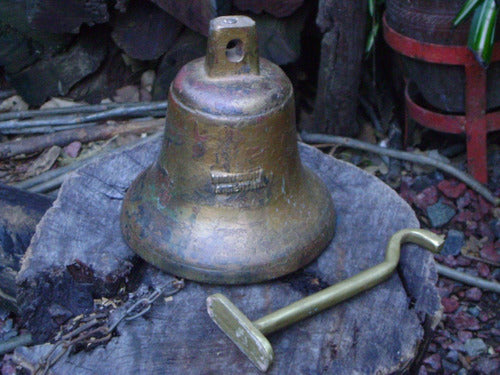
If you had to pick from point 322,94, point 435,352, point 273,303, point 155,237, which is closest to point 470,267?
point 435,352

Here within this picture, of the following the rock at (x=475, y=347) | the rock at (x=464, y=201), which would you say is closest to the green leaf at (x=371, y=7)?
the rock at (x=464, y=201)

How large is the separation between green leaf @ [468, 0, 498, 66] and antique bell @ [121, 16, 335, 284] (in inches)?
39.5

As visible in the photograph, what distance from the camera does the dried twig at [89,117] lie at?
299 cm

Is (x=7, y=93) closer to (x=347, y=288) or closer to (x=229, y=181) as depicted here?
(x=229, y=181)

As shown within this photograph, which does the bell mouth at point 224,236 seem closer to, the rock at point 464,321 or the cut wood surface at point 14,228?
the cut wood surface at point 14,228

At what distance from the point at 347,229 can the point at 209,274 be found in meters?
0.43

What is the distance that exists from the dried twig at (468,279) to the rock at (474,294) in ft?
0.08

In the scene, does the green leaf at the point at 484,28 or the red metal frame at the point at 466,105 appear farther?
the red metal frame at the point at 466,105

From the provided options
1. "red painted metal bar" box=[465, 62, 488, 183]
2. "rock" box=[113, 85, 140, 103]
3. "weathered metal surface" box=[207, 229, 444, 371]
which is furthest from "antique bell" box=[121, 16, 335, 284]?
"rock" box=[113, 85, 140, 103]


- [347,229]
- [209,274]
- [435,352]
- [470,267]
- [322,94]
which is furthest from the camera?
[322,94]

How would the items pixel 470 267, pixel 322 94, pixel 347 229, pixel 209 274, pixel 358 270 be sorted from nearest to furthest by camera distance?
pixel 209 274 → pixel 358 270 → pixel 347 229 → pixel 470 267 → pixel 322 94

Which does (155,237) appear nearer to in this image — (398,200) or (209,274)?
(209,274)

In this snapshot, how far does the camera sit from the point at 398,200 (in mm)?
1773

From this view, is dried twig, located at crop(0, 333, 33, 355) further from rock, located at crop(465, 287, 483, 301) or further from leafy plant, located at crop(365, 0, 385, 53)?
leafy plant, located at crop(365, 0, 385, 53)
